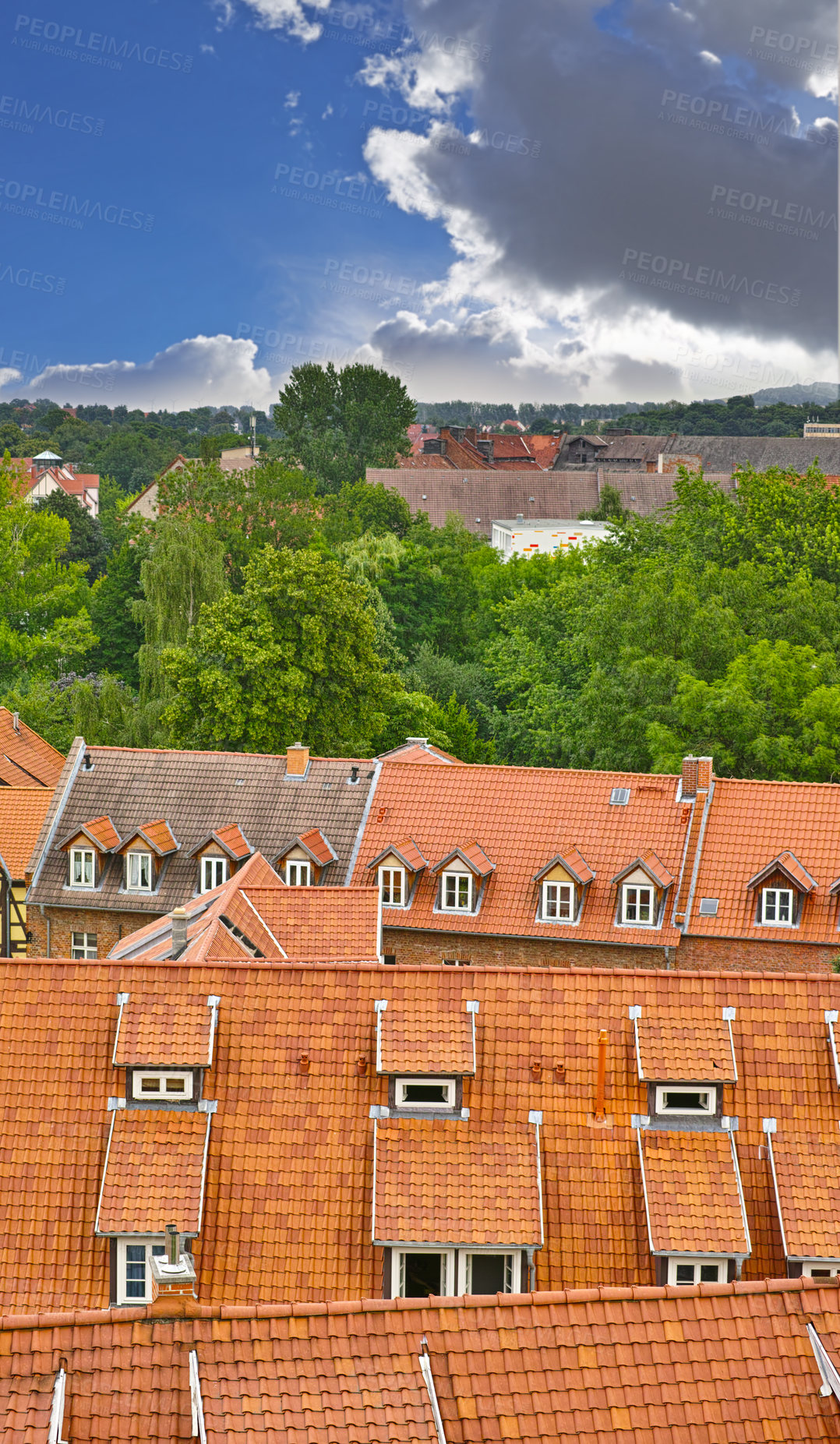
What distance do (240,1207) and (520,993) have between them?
493 cm

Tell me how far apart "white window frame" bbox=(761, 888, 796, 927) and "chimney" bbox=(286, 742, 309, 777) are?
14.2m

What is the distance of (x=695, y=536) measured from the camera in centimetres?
5769

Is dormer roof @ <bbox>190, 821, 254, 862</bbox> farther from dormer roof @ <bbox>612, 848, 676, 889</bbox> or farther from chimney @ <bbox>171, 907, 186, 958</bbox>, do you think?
chimney @ <bbox>171, 907, 186, 958</bbox>

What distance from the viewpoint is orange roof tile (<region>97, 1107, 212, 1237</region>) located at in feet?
56.4

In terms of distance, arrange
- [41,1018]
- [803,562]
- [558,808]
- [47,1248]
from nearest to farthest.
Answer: [47,1248]
[41,1018]
[558,808]
[803,562]

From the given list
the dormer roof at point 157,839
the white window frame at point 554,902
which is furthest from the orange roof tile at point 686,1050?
the dormer roof at point 157,839

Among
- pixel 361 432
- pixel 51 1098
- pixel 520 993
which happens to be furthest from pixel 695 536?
pixel 361 432

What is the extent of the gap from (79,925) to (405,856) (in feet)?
34.6

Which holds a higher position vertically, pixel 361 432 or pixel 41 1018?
pixel 361 432

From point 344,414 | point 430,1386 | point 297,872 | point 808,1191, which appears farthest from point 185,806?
point 344,414

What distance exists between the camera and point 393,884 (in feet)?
126

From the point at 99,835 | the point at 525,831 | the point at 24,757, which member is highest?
the point at 24,757

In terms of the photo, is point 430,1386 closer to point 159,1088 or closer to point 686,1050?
point 159,1088

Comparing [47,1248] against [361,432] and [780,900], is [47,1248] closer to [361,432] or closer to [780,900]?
[780,900]
